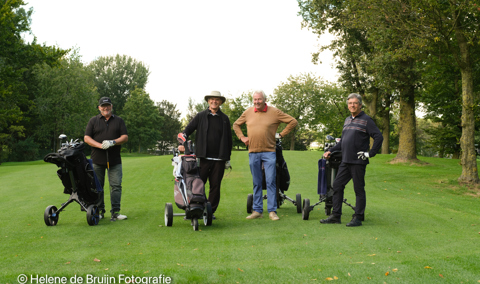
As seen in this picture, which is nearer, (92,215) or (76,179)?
(92,215)

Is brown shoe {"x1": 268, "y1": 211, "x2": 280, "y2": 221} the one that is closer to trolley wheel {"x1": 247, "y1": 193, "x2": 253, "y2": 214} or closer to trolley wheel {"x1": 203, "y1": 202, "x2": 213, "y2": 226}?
trolley wheel {"x1": 247, "y1": 193, "x2": 253, "y2": 214}

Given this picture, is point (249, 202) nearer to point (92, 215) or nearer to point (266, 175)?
point (266, 175)

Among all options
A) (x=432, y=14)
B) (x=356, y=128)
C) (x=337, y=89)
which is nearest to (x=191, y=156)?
(x=356, y=128)

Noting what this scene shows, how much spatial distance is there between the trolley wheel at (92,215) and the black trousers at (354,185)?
3836mm

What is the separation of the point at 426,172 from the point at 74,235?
51.1ft

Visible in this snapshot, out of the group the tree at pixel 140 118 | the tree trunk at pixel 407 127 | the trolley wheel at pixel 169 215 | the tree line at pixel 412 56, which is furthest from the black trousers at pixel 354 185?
the tree at pixel 140 118

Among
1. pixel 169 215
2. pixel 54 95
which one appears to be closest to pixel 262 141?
pixel 169 215

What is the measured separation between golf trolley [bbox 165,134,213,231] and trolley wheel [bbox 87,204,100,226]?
1.18 meters

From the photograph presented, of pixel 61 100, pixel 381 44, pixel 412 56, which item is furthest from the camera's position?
pixel 61 100

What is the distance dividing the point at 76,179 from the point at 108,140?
82 cm

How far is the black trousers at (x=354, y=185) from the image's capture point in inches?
252

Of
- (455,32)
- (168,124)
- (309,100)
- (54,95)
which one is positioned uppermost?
(309,100)

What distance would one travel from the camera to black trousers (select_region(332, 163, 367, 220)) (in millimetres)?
6406

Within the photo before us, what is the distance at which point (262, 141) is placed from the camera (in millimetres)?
6988
